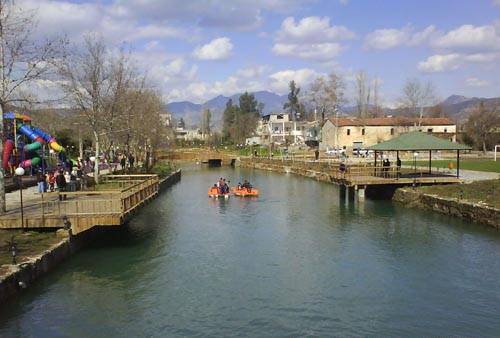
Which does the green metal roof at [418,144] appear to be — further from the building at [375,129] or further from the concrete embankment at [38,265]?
the building at [375,129]

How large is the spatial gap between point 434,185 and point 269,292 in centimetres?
2627

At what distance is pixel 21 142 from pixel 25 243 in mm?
28141

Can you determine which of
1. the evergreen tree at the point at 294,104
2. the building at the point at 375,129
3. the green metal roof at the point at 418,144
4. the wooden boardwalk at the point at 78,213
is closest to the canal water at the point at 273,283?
the wooden boardwalk at the point at 78,213

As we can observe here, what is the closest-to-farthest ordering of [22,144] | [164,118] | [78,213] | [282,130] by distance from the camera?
[78,213], [22,144], [164,118], [282,130]

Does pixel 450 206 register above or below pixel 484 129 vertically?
below

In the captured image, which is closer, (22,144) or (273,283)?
(273,283)

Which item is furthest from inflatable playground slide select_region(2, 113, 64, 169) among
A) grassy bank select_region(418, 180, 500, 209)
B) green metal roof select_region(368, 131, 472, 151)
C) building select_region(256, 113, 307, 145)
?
building select_region(256, 113, 307, 145)

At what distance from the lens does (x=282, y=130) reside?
14912cm

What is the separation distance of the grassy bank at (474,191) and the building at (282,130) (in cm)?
9408

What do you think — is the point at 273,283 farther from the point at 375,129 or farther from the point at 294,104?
the point at 294,104

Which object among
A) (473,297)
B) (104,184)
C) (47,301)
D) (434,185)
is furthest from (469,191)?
(47,301)

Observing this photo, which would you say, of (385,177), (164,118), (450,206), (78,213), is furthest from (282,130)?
(78,213)

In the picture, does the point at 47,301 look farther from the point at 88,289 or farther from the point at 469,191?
the point at 469,191

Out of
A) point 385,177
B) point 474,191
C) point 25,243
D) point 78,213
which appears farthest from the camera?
point 385,177
